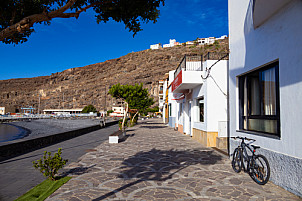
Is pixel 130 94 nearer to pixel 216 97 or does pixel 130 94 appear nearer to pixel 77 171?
pixel 216 97

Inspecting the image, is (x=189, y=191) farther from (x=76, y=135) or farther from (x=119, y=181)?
(x=76, y=135)

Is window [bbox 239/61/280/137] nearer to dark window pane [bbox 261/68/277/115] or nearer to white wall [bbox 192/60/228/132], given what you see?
dark window pane [bbox 261/68/277/115]

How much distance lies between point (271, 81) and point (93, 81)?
161 metres

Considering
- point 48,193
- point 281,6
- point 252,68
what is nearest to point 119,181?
point 48,193

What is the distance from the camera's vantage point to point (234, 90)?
7578mm

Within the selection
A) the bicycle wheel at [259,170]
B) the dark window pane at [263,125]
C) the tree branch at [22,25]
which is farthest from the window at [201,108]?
the tree branch at [22,25]

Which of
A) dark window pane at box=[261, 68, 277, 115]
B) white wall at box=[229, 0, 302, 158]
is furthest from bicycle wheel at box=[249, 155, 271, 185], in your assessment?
dark window pane at box=[261, 68, 277, 115]

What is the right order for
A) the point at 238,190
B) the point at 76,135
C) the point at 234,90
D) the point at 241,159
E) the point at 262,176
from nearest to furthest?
the point at 238,190, the point at 262,176, the point at 241,159, the point at 234,90, the point at 76,135

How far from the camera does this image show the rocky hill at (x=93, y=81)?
129125 mm

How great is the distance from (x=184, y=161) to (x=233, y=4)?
558 cm

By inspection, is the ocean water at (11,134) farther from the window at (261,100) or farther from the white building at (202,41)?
the white building at (202,41)

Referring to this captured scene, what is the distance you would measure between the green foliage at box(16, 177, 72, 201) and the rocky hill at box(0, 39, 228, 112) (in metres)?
106

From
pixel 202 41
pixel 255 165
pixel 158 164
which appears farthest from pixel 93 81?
pixel 255 165

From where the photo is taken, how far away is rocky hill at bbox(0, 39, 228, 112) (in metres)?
129
